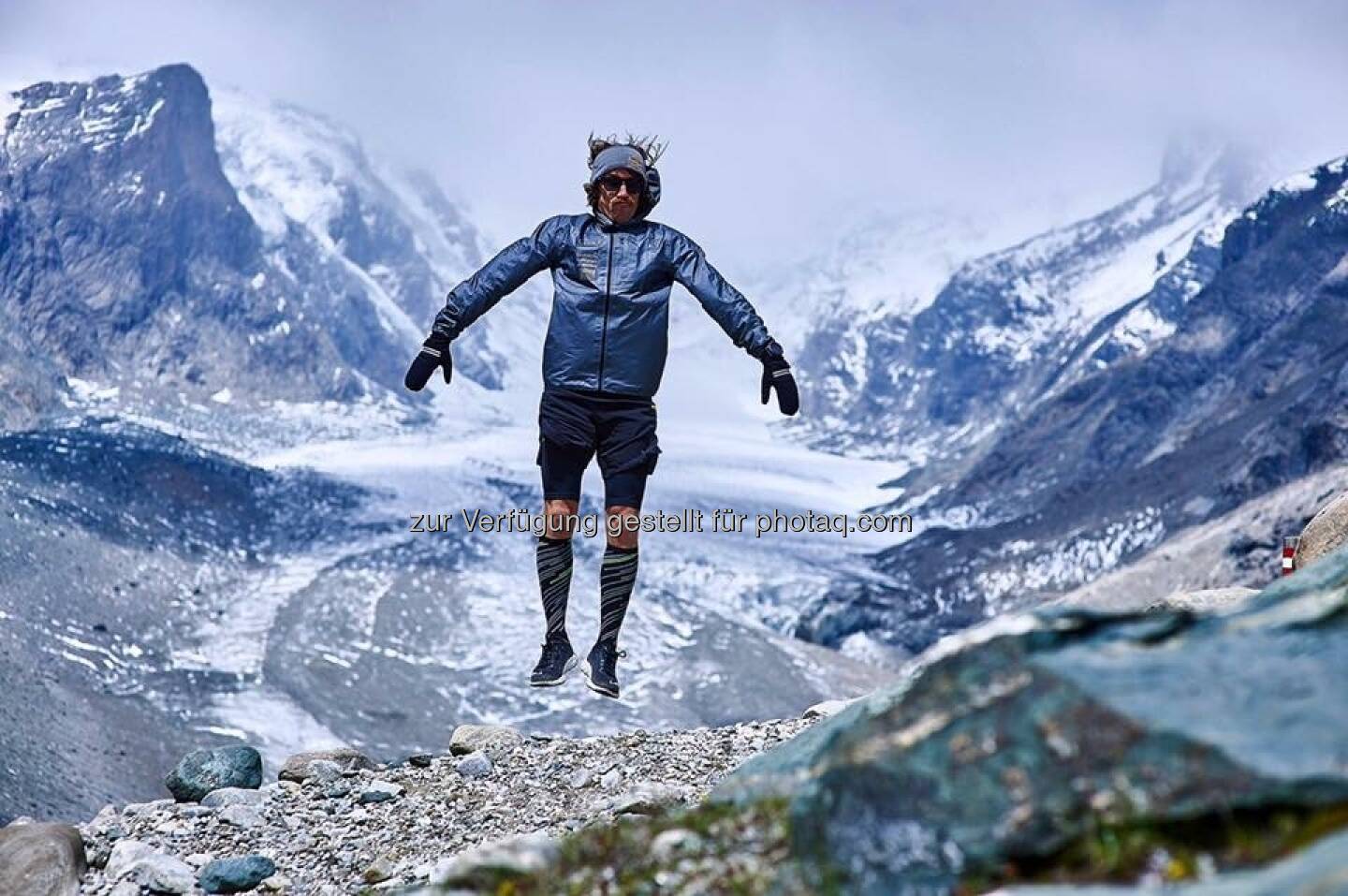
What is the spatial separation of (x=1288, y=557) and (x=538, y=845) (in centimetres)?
1073

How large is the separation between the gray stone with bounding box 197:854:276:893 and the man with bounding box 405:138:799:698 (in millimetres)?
2201

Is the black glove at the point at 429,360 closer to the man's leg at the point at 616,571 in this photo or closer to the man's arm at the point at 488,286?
the man's arm at the point at 488,286

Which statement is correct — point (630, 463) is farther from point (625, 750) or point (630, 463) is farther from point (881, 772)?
point (881, 772)

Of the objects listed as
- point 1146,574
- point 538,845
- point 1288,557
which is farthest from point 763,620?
point 538,845

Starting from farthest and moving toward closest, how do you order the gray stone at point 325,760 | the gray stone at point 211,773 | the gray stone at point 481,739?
the gray stone at point 481,739
the gray stone at point 325,760
the gray stone at point 211,773

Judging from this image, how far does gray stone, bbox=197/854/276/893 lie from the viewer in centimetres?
675

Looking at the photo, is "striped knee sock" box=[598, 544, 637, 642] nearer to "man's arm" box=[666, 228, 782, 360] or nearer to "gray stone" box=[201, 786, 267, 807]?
"man's arm" box=[666, 228, 782, 360]

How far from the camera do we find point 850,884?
3.17 metres

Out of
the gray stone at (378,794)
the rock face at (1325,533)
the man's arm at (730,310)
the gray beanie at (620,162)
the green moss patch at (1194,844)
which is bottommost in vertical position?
the gray stone at (378,794)

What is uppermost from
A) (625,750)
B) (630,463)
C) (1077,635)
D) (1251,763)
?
(630,463)

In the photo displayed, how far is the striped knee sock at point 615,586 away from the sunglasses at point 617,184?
7.44 ft

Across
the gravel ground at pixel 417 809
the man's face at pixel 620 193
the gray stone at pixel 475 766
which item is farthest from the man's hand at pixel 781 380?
the gray stone at pixel 475 766

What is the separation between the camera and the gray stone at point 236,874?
6.75 meters

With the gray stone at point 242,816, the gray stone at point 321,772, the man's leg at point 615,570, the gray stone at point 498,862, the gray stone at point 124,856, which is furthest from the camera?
the gray stone at point 321,772
